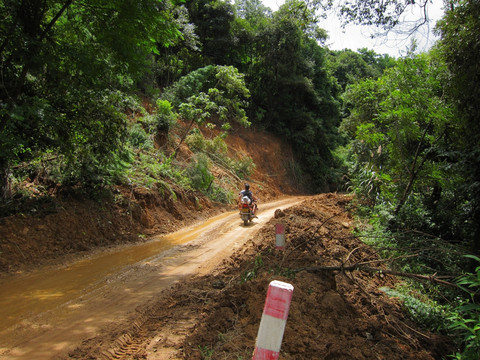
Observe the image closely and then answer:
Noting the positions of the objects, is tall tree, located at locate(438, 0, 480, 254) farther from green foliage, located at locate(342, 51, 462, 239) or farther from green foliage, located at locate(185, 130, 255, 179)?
green foliage, located at locate(185, 130, 255, 179)

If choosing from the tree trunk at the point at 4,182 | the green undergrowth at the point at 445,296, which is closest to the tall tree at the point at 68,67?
the tree trunk at the point at 4,182

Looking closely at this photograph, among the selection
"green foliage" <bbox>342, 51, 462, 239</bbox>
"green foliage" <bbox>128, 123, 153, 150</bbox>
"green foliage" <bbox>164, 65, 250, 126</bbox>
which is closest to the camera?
"green foliage" <bbox>342, 51, 462, 239</bbox>

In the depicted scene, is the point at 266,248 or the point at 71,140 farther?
the point at 71,140

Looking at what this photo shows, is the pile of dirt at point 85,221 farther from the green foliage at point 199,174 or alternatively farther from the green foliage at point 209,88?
the green foliage at point 209,88

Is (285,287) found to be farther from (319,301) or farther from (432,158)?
(432,158)

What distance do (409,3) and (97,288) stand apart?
29.5 feet

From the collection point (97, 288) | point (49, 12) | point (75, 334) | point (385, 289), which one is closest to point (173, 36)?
point (49, 12)

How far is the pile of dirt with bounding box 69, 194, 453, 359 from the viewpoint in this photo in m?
3.70

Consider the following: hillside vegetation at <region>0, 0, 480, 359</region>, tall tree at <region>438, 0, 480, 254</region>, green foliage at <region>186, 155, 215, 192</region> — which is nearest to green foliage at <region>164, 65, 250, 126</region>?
hillside vegetation at <region>0, 0, 480, 359</region>

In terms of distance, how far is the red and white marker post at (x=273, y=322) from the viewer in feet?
7.58

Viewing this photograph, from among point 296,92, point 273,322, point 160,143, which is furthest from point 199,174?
→ point 296,92

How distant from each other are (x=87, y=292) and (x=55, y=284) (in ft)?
2.78

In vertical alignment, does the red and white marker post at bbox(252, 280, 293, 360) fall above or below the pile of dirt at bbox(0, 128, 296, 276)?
above

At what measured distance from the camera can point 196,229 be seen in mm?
12125
